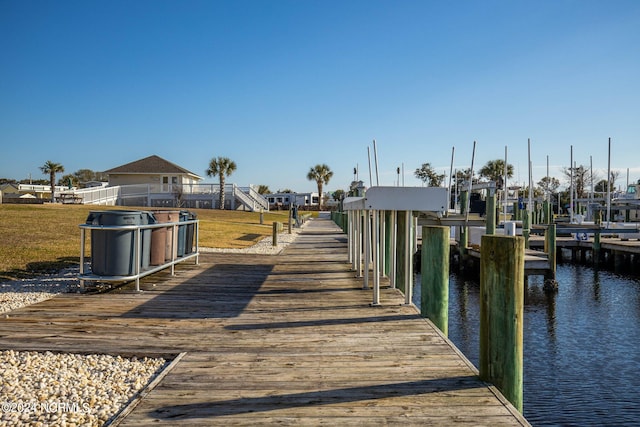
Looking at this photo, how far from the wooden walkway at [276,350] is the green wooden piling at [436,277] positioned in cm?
21

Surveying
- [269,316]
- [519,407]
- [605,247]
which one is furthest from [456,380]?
[605,247]

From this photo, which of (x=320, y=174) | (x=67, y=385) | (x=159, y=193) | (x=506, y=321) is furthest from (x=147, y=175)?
(x=506, y=321)

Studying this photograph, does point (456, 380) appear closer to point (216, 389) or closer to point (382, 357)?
point (382, 357)

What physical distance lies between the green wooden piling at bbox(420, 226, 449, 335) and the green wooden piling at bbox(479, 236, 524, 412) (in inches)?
70.7

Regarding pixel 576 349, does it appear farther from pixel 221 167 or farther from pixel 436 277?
pixel 221 167

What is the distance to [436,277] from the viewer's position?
5.85 m

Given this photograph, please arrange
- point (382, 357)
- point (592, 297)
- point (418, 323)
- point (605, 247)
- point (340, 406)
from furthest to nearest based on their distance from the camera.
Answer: point (605, 247) < point (592, 297) < point (418, 323) < point (382, 357) < point (340, 406)

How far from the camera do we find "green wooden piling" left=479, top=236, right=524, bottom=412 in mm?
3840

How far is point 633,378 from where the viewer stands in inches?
309

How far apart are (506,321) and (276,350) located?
2101mm

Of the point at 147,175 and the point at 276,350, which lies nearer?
the point at 276,350

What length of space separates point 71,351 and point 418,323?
3.66m

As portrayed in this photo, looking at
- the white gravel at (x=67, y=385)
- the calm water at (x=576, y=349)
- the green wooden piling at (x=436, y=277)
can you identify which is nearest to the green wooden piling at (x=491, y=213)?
the calm water at (x=576, y=349)

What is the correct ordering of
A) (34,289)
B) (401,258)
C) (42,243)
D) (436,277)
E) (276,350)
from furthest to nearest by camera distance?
(42,243) < (34,289) < (401,258) < (436,277) < (276,350)
